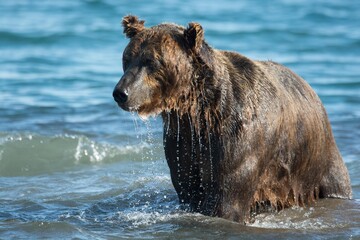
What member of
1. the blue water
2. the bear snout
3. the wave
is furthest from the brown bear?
the wave

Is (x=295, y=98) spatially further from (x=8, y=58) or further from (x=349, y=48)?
(x=349, y=48)

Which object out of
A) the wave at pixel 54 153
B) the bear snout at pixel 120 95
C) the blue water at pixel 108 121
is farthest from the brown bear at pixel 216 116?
the wave at pixel 54 153

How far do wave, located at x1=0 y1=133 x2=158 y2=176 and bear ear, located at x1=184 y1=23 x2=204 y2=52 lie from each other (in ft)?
11.2

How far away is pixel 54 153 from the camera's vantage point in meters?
9.64

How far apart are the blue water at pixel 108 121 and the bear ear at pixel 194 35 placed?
66cm

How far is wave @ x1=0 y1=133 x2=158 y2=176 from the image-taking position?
9094 millimetres

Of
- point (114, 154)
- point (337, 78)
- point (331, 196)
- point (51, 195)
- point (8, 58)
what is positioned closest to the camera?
point (331, 196)

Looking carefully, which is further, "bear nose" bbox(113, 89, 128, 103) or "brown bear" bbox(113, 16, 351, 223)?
"brown bear" bbox(113, 16, 351, 223)

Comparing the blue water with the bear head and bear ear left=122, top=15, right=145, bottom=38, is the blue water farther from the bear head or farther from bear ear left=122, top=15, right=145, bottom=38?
bear ear left=122, top=15, right=145, bottom=38

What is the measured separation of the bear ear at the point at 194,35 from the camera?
5945mm

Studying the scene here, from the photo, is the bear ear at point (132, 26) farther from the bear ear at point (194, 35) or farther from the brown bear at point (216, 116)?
the bear ear at point (194, 35)

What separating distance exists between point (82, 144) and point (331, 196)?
11.8ft

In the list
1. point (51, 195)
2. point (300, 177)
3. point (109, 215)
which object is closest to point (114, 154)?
point (51, 195)

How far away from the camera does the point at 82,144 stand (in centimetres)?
991
